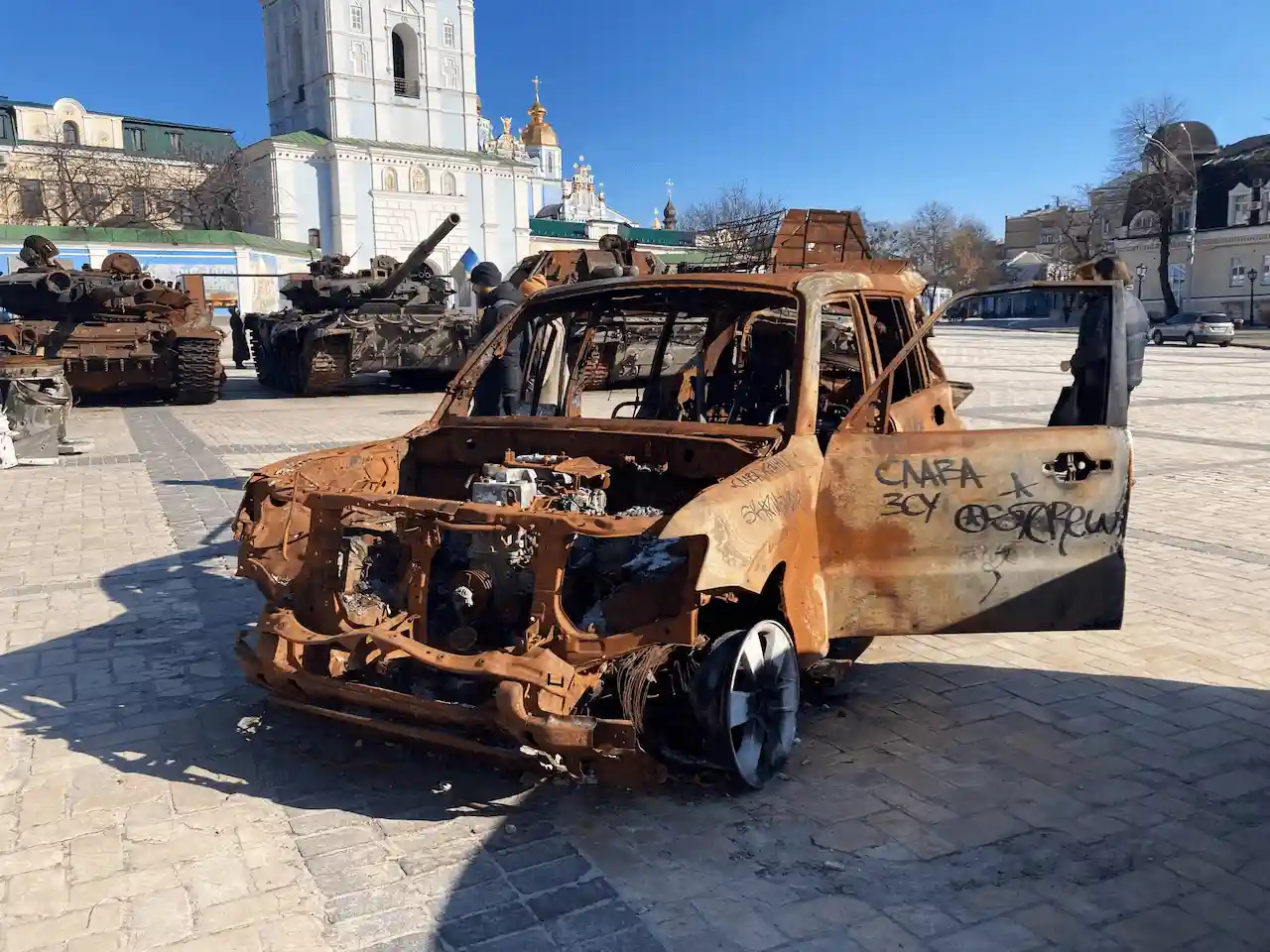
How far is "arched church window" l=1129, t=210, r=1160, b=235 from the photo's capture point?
52.9m

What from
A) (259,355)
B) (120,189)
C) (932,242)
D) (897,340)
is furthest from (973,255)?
(897,340)

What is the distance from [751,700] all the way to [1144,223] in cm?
5860

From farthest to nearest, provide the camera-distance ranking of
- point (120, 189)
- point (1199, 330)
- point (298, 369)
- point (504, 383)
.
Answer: point (120, 189), point (1199, 330), point (298, 369), point (504, 383)

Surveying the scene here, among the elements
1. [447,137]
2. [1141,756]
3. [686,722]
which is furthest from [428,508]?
[447,137]

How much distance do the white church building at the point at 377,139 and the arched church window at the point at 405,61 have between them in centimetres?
4

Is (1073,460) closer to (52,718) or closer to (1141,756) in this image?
(1141,756)

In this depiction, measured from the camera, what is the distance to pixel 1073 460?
12.7ft

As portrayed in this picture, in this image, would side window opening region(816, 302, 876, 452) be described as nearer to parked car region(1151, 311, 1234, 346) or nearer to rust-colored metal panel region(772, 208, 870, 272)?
rust-colored metal panel region(772, 208, 870, 272)

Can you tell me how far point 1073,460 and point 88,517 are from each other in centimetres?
731

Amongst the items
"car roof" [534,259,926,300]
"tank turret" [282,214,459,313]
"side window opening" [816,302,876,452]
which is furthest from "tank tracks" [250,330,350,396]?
"side window opening" [816,302,876,452]

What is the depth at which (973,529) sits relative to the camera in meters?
3.84

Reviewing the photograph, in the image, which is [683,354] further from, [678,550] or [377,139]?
[377,139]

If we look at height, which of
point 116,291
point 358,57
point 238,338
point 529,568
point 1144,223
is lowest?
point 529,568

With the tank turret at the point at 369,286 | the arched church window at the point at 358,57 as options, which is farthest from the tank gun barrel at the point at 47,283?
the arched church window at the point at 358,57
